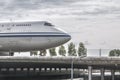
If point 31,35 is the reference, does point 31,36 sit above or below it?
below

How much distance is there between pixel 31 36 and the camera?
85500mm

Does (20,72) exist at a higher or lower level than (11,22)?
lower

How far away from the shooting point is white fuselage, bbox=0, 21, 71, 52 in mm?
84938

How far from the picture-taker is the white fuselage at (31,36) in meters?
84.9

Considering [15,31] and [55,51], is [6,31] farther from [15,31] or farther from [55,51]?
[55,51]

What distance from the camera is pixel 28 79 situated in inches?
4269

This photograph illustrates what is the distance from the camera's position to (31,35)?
85.4m

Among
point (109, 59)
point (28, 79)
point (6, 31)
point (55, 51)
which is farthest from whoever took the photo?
point (55, 51)

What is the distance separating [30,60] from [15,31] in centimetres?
729

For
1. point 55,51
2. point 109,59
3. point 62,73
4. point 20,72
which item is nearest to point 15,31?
point 109,59

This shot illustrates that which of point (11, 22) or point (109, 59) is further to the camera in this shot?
point (11, 22)

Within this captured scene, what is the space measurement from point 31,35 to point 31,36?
207 millimetres

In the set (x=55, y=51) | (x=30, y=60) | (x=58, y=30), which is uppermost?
(x=58, y=30)

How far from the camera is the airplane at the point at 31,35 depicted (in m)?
84.9
